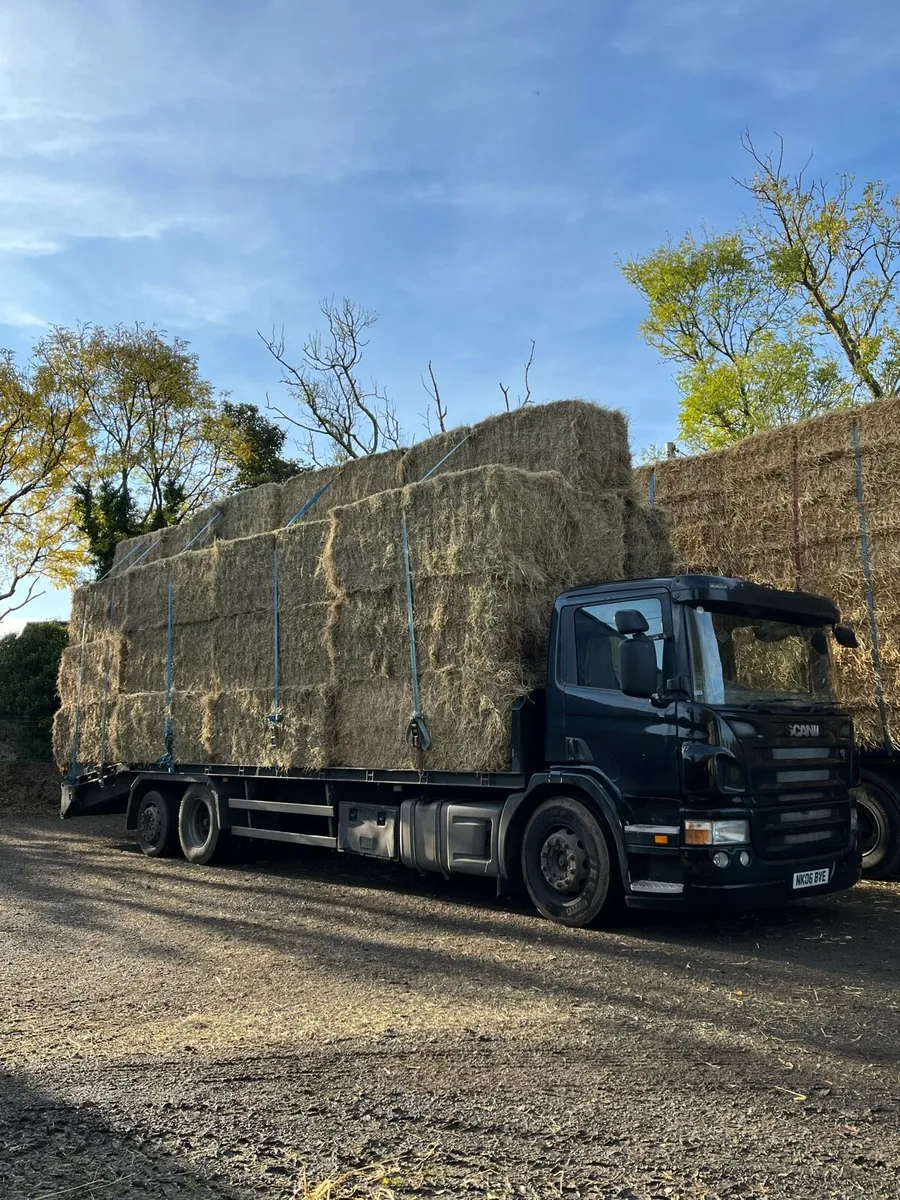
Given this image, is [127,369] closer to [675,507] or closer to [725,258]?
[725,258]

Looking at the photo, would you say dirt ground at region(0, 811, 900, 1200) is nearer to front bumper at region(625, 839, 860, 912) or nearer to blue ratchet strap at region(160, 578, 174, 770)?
front bumper at region(625, 839, 860, 912)

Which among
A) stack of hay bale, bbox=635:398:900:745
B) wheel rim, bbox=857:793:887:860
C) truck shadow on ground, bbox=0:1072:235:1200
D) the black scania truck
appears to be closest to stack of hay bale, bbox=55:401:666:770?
the black scania truck

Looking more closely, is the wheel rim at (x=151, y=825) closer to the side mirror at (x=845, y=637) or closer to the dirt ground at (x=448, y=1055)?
the dirt ground at (x=448, y=1055)

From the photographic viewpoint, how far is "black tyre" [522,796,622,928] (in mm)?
7605

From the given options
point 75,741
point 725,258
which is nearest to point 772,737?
point 75,741

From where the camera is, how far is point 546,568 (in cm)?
874

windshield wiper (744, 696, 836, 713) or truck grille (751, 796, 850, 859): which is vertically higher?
windshield wiper (744, 696, 836, 713)

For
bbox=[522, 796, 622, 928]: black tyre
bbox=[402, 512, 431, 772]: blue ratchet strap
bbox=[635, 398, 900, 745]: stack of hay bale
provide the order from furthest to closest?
bbox=[635, 398, 900, 745]: stack of hay bale < bbox=[402, 512, 431, 772]: blue ratchet strap < bbox=[522, 796, 622, 928]: black tyre

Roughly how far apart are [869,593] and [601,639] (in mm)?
3322

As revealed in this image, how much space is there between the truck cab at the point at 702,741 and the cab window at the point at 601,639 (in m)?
0.01

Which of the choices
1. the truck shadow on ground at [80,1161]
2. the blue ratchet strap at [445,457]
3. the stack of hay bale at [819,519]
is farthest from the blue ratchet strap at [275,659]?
the truck shadow on ground at [80,1161]

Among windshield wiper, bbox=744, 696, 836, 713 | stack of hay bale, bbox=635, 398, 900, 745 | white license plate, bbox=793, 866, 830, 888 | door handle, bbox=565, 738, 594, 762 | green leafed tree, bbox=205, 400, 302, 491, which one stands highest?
green leafed tree, bbox=205, 400, 302, 491

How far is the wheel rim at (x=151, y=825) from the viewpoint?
12.8m

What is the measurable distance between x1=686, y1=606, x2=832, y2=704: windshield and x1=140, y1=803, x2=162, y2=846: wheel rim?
806cm
